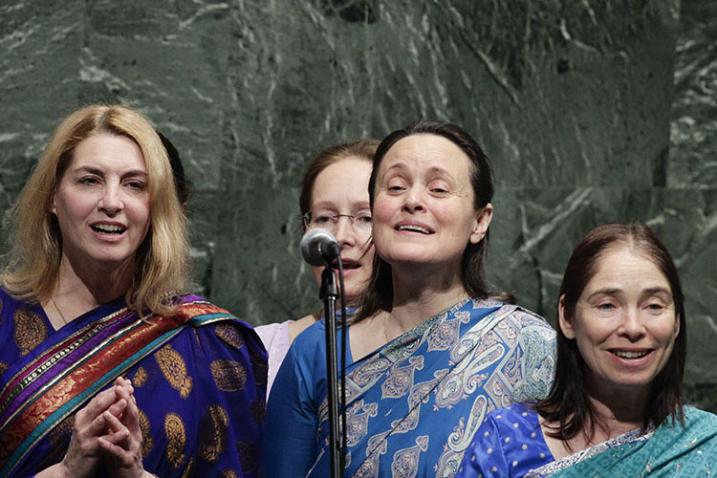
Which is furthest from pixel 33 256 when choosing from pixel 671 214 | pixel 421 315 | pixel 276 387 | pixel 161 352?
pixel 671 214

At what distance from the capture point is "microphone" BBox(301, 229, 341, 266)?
3045 mm

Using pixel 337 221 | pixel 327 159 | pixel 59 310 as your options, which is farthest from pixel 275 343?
pixel 59 310

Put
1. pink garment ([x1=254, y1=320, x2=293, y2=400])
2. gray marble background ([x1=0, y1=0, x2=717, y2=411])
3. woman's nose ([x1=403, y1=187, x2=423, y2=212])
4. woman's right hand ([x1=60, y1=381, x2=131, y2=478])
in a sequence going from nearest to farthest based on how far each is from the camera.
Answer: woman's right hand ([x1=60, y1=381, x2=131, y2=478])
woman's nose ([x1=403, y1=187, x2=423, y2=212])
pink garment ([x1=254, y1=320, x2=293, y2=400])
gray marble background ([x1=0, y1=0, x2=717, y2=411])

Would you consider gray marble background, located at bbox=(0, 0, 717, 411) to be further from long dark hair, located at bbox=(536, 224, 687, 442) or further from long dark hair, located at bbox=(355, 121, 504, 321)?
long dark hair, located at bbox=(536, 224, 687, 442)

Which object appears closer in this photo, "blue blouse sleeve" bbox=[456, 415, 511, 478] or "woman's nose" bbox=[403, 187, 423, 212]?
"blue blouse sleeve" bbox=[456, 415, 511, 478]

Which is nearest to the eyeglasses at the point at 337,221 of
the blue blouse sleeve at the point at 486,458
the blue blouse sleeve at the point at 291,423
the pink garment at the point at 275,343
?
the pink garment at the point at 275,343

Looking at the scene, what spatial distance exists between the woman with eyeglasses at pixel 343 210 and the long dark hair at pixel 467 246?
0.31 meters

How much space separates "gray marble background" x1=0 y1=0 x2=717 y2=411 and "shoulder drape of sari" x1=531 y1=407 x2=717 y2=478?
7.66ft

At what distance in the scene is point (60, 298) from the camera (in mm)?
3844

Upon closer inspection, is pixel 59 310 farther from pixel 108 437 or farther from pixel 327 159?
pixel 327 159

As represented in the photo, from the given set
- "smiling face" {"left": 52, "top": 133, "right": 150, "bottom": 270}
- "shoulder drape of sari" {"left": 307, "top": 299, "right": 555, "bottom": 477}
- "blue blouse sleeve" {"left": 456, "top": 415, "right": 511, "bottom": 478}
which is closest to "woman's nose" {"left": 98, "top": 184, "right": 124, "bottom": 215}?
"smiling face" {"left": 52, "top": 133, "right": 150, "bottom": 270}

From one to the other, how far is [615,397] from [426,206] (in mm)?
668

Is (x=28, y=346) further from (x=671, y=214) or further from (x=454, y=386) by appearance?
(x=671, y=214)

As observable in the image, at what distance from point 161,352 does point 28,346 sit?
1.10 feet
